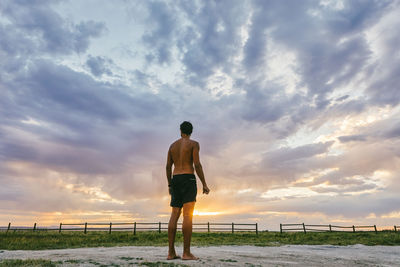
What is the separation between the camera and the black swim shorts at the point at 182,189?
5.42 metres

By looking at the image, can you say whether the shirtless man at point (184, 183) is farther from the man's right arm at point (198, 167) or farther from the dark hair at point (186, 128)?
the dark hair at point (186, 128)

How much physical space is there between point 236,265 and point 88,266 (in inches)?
83.1

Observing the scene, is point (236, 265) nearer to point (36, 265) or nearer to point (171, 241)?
point (171, 241)

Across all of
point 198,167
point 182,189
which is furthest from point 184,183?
point 198,167

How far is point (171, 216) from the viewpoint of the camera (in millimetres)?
5586

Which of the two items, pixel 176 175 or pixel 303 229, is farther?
pixel 303 229

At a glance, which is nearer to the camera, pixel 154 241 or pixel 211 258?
pixel 211 258

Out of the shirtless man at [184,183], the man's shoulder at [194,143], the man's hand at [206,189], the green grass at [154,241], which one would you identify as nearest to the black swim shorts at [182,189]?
the shirtless man at [184,183]

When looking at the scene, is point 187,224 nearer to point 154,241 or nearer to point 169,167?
point 169,167

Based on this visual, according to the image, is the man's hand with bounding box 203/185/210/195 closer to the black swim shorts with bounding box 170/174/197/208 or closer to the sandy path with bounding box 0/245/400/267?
the black swim shorts with bounding box 170/174/197/208

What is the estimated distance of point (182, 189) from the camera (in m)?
5.49

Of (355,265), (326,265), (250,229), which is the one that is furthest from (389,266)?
(250,229)

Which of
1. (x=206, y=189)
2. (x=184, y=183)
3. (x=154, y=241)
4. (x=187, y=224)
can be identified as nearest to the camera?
(x=187, y=224)

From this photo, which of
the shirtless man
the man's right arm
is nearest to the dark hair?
the shirtless man
